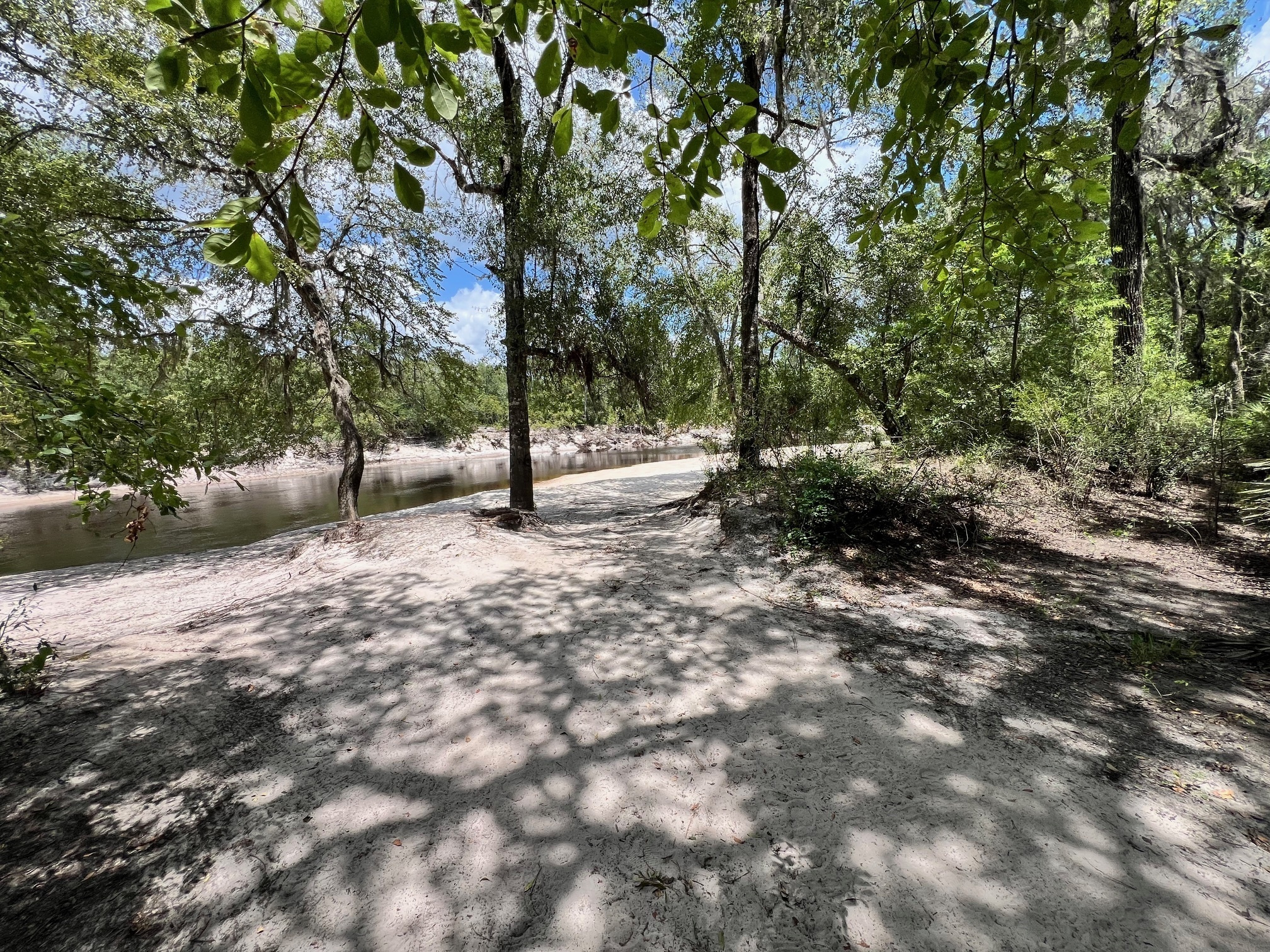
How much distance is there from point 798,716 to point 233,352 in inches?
412

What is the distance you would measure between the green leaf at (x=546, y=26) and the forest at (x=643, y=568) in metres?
0.07

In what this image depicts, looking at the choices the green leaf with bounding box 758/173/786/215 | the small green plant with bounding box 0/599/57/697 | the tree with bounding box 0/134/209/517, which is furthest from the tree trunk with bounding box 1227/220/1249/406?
the small green plant with bounding box 0/599/57/697

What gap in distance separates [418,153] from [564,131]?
38cm

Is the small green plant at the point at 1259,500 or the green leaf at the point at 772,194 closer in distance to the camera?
the green leaf at the point at 772,194

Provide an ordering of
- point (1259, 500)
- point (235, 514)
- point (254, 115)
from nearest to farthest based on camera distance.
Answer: point (254, 115)
point (1259, 500)
point (235, 514)

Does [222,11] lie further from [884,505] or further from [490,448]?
[490,448]

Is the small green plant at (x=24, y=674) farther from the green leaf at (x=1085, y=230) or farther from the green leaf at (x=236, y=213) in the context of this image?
the green leaf at (x=1085, y=230)

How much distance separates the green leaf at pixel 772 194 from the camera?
123 cm

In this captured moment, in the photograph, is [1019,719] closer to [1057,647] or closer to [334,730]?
[1057,647]

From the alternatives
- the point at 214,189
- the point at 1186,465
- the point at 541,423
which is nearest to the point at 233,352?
the point at 214,189

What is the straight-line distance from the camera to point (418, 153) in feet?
3.97

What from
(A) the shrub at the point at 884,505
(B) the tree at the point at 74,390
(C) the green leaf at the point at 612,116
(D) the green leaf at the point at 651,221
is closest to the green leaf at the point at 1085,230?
(D) the green leaf at the point at 651,221

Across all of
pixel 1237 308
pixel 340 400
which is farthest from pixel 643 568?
pixel 1237 308

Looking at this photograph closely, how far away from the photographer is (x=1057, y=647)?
117 inches
